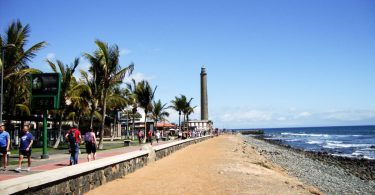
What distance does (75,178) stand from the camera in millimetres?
8352

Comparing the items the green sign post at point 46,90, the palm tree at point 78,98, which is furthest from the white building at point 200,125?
the green sign post at point 46,90

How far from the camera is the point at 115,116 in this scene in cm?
4750

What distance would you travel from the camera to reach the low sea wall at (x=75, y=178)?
633 cm

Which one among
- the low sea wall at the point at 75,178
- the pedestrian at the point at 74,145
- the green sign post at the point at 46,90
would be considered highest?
the green sign post at the point at 46,90

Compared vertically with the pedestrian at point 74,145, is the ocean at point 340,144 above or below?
below

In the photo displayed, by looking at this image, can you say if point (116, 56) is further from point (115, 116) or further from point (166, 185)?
point (115, 116)

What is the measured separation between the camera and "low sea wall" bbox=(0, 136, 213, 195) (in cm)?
633

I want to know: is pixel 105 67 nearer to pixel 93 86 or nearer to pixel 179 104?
pixel 93 86

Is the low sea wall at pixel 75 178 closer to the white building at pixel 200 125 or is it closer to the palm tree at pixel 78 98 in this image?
the palm tree at pixel 78 98

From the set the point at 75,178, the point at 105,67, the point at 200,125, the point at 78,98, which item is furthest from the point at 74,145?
the point at 200,125

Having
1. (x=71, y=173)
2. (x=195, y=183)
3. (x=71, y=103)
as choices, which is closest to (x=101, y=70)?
(x=71, y=103)

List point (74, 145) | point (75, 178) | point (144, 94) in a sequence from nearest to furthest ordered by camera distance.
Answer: point (75, 178)
point (74, 145)
point (144, 94)

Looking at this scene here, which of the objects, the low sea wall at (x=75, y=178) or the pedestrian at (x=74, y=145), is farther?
the pedestrian at (x=74, y=145)

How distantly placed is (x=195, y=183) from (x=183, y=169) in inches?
130
